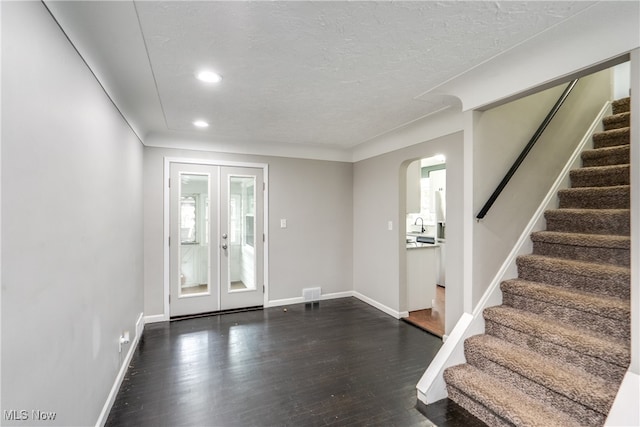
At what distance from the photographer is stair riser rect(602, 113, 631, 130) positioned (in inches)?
118

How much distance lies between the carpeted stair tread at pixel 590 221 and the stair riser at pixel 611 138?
1.04 metres

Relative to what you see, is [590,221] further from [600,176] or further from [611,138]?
[611,138]

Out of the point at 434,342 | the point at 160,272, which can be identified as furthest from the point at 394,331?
the point at 160,272

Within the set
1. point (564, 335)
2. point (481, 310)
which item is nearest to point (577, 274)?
point (564, 335)

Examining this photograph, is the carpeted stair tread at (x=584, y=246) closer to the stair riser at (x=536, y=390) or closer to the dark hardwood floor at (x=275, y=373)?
the stair riser at (x=536, y=390)

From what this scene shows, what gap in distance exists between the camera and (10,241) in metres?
1.03

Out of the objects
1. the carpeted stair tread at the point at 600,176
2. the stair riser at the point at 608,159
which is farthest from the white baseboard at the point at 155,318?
the stair riser at the point at 608,159

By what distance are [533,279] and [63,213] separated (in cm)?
331

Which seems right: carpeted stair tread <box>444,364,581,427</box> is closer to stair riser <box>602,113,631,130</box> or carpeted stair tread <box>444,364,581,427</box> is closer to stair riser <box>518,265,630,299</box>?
stair riser <box>518,265,630,299</box>

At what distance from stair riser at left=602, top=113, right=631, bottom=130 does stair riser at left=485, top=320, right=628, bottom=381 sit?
2.59 metres

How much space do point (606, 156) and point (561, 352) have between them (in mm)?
2159

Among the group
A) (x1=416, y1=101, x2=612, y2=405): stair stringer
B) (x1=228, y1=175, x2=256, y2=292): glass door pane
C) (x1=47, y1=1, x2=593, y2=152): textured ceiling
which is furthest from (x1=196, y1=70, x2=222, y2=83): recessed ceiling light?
(x1=416, y1=101, x2=612, y2=405): stair stringer

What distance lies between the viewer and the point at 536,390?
6.22 ft

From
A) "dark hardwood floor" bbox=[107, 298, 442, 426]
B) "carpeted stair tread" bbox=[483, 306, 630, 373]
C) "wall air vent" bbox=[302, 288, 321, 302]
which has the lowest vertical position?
"dark hardwood floor" bbox=[107, 298, 442, 426]
